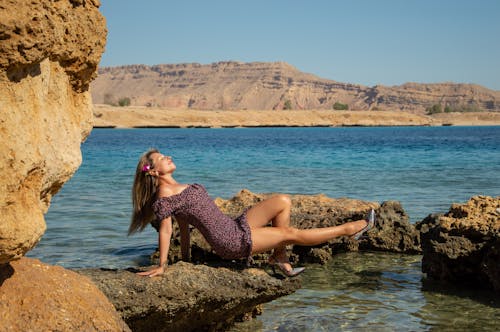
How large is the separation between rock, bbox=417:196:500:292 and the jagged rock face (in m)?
5.04

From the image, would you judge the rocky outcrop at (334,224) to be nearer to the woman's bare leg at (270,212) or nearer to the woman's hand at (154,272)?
the woman's bare leg at (270,212)

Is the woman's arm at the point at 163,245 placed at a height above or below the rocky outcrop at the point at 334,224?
above

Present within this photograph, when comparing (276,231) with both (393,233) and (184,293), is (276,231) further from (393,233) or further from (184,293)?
(393,233)

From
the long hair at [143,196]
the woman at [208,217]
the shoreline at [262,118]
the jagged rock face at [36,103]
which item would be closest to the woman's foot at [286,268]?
the woman at [208,217]

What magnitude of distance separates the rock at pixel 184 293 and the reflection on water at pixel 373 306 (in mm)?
1014

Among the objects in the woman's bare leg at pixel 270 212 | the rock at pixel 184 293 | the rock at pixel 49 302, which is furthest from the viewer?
the woman's bare leg at pixel 270 212

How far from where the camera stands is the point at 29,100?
3.78 meters

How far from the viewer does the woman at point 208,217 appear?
6172mm

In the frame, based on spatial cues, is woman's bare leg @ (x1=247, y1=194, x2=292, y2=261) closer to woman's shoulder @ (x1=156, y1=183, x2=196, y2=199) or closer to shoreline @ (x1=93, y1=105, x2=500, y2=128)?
woman's shoulder @ (x1=156, y1=183, x2=196, y2=199)

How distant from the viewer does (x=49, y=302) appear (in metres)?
4.37

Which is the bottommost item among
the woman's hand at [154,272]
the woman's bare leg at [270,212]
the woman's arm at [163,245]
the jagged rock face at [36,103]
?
the woman's hand at [154,272]

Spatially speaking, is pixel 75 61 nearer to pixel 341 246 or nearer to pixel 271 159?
pixel 341 246

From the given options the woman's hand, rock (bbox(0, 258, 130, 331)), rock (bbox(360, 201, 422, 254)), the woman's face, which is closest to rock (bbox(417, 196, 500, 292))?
rock (bbox(360, 201, 422, 254))

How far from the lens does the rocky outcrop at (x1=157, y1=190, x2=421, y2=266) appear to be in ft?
31.2
